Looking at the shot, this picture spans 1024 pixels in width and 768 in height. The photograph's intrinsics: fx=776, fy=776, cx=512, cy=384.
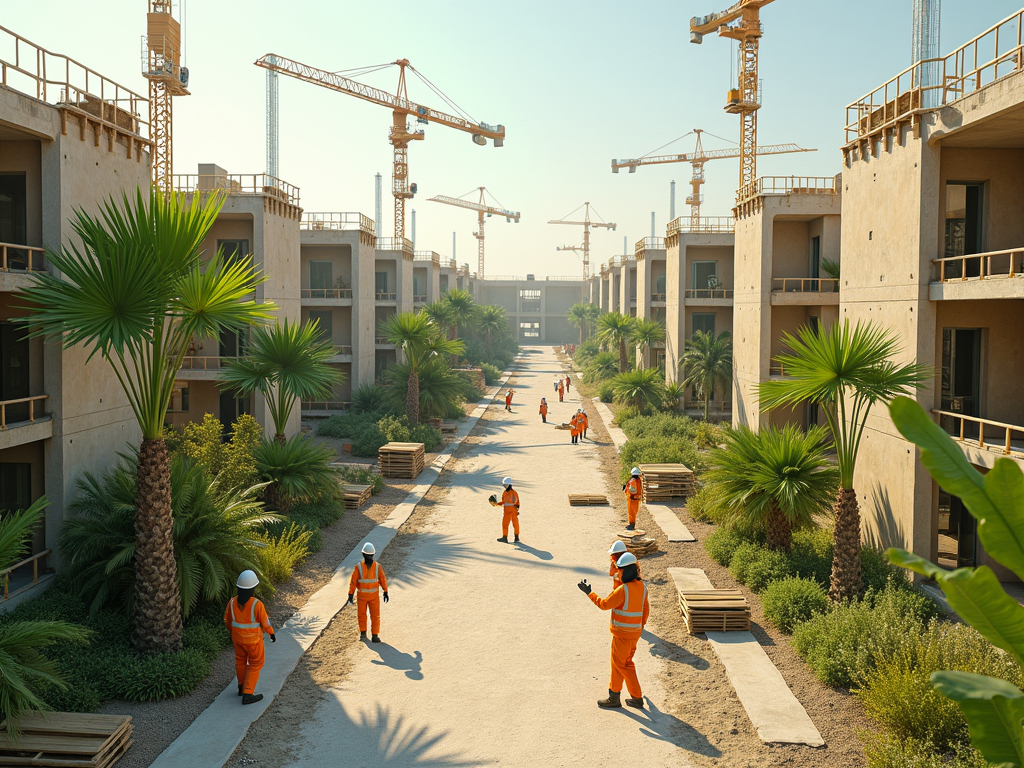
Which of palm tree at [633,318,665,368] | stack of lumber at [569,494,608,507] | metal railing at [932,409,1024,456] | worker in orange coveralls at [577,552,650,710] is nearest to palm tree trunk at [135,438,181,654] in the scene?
worker in orange coveralls at [577,552,650,710]

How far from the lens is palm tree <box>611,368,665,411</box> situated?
37000mm

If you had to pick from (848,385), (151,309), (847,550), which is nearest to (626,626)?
(847,550)

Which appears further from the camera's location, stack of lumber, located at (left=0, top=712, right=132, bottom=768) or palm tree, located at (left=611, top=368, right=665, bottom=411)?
palm tree, located at (left=611, top=368, right=665, bottom=411)

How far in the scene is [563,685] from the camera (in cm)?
1114

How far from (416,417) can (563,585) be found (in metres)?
18.6

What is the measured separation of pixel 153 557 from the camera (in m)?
11.2

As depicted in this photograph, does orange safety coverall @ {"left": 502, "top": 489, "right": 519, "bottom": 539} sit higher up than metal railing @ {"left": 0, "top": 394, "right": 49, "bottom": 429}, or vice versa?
metal railing @ {"left": 0, "top": 394, "right": 49, "bottom": 429}

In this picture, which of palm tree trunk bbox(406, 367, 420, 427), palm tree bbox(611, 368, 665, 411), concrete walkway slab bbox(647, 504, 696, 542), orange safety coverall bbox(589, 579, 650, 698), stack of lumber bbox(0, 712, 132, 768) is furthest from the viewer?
palm tree bbox(611, 368, 665, 411)

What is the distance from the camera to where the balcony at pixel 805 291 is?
25.9m

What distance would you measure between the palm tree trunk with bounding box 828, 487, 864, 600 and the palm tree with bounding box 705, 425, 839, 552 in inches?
63.8

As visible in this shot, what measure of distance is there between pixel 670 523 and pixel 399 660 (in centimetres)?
1019

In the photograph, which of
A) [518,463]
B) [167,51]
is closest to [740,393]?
[518,463]

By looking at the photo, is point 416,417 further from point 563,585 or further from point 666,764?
point 666,764

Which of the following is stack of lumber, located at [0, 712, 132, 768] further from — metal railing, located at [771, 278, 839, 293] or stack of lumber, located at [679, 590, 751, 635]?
metal railing, located at [771, 278, 839, 293]
